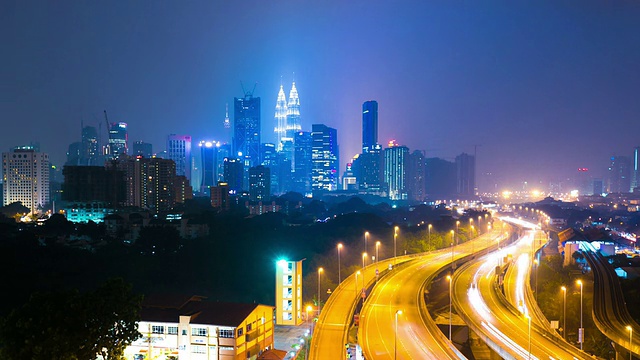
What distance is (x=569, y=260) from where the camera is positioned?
3756 cm

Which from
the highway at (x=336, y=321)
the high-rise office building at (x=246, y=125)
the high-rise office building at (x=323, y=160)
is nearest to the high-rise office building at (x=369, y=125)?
the high-rise office building at (x=323, y=160)

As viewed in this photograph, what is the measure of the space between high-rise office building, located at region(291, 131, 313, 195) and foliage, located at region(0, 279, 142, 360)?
139 meters

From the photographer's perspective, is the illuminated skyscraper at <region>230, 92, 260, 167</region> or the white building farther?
the illuminated skyscraper at <region>230, 92, 260, 167</region>

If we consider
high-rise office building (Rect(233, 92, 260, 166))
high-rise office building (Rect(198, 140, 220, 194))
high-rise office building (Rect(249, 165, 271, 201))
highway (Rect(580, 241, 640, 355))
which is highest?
high-rise office building (Rect(233, 92, 260, 166))

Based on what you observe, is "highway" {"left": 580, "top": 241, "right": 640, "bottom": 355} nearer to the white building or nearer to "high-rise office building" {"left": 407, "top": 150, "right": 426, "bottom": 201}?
the white building

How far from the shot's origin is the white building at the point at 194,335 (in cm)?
1678

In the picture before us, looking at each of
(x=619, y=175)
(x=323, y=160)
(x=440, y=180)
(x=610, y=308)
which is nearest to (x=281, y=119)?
(x=323, y=160)

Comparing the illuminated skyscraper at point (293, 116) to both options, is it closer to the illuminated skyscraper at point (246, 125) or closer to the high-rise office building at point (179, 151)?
the illuminated skyscraper at point (246, 125)

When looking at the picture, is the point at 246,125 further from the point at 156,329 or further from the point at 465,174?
the point at 156,329

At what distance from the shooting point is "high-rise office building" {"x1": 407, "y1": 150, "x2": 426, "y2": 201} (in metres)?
150

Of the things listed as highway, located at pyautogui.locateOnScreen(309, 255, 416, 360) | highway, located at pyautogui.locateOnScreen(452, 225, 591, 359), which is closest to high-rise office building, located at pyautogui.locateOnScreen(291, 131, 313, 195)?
highway, located at pyautogui.locateOnScreen(452, 225, 591, 359)

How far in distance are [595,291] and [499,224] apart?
37950 mm

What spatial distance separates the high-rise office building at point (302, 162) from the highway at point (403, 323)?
408ft

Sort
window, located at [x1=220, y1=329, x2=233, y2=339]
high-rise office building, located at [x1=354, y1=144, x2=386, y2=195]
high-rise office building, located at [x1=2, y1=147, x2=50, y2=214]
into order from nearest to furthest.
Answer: window, located at [x1=220, y1=329, x2=233, y2=339]
high-rise office building, located at [x1=2, y1=147, x2=50, y2=214]
high-rise office building, located at [x1=354, y1=144, x2=386, y2=195]
